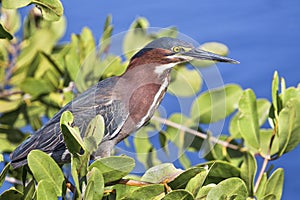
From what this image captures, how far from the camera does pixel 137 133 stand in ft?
2.79

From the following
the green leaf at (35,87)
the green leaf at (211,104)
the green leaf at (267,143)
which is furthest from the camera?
the green leaf at (35,87)

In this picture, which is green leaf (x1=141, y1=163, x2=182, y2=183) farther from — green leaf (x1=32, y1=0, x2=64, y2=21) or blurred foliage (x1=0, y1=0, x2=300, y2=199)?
green leaf (x1=32, y1=0, x2=64, y2=21)

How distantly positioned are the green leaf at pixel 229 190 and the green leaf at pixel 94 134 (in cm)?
11

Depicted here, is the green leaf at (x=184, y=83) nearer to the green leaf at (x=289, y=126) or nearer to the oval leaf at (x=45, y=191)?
the green leaf at (x=289, y=126)

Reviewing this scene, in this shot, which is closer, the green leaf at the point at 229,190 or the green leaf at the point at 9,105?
the green leaf at the point at 229,190

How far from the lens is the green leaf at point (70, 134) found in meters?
0.58

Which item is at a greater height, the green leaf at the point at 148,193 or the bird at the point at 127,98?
the bird at the point at 127,98

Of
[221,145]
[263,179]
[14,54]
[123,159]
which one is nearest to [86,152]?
[123,159]

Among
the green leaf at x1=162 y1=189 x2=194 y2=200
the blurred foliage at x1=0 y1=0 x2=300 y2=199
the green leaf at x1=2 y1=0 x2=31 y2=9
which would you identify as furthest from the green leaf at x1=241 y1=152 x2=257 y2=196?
the green leaf at x1=2 y1=0 x2=31 y2=9

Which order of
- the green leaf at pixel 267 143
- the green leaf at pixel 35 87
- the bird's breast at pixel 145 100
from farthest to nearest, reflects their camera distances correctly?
1. the green leaf at pixel 35 87
2. the green leaf at pixel 267 143
3. the bird's breast at pixel 145 100

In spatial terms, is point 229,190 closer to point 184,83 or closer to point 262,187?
point 262,187

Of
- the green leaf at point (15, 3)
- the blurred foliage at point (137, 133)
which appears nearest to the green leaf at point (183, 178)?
the blurred foliage at point (137, 133)

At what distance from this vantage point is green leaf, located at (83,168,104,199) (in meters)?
0.58

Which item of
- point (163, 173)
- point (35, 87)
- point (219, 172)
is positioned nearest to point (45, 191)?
point (163, 173)
